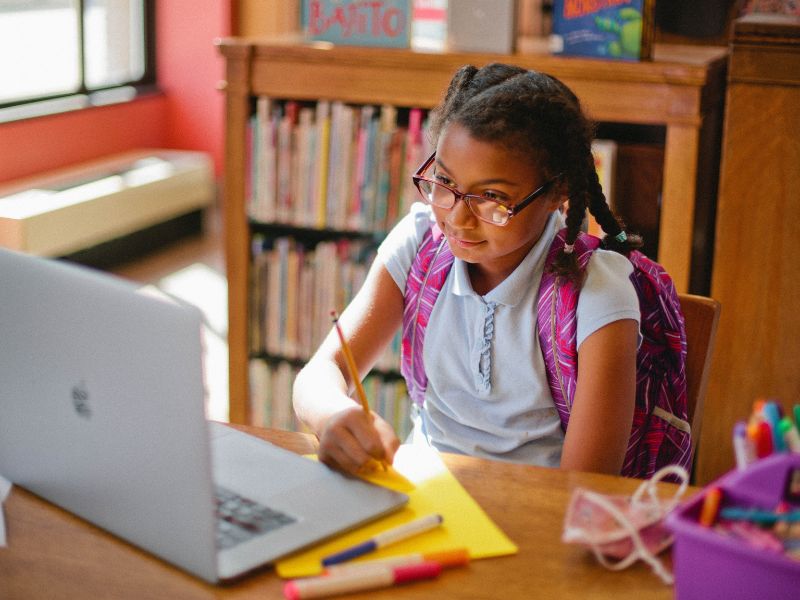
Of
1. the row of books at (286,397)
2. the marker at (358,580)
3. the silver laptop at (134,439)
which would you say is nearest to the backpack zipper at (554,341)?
the silver laptop at (134,439)

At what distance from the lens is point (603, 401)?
1.31m

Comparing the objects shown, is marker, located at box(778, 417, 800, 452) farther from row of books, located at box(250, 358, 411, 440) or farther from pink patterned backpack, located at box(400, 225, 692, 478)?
row of books, located at box(250, 358, 411, 440)

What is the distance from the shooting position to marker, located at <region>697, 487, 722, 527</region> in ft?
2.68

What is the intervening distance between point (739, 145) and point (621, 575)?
143 cm

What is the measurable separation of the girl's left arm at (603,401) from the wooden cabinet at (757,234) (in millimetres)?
965

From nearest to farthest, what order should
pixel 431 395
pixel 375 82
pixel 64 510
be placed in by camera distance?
1. pixel 64 510
2. pixel 431 395
3. pixel 375 82

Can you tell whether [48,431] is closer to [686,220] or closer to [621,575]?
[621,575]

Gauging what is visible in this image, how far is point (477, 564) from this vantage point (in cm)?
97

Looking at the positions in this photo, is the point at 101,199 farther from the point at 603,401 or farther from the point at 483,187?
the point at 603,401

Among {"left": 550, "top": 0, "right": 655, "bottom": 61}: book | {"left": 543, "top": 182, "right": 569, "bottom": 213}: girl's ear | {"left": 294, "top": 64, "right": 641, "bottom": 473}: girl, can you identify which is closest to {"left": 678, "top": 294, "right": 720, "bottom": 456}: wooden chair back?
{"left": 294, "top": 64, "right": 641, "bottom": 473}: girl

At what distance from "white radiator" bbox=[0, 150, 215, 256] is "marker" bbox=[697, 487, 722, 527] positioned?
4063mm

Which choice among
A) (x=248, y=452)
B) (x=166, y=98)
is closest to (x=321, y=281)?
(x=248, y=452)

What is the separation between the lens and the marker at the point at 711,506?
0.82m

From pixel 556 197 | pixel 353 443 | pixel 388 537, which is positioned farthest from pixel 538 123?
pixel 388 537
